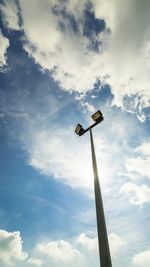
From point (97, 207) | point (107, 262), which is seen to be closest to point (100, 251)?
point (107, 262)

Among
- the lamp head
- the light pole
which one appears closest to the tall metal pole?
the light pole

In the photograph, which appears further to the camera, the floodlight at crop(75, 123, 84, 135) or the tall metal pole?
the floodlight at crop(75, 123, 84, 135)

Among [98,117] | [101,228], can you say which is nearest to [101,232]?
[101,228]

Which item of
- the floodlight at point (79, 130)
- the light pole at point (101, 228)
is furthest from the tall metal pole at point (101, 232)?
the floodlight at point (79, 130)

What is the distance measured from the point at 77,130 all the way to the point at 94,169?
347 cm

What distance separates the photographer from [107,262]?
6727 mm

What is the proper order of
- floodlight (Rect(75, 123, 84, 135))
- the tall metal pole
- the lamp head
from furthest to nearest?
floodlight (Rect(75, 123, 84, 135)) < the lamp head < the tall metal pole

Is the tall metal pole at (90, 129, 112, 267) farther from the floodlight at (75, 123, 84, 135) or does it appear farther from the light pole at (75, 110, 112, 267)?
the floodlight at (75, 123, 84, 135)

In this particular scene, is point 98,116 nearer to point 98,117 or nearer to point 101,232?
point 98,117

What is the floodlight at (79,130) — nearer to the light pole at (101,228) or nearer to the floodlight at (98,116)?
the floodlight at (98,116)

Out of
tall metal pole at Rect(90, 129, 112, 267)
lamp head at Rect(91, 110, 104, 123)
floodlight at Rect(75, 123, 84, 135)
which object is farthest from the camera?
floodlight at Rect(75, 123, 84, 135)

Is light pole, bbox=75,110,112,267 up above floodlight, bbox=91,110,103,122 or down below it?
below

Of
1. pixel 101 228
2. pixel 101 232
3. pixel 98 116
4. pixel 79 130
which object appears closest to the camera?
pixel 101 232

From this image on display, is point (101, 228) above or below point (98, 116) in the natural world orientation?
below
